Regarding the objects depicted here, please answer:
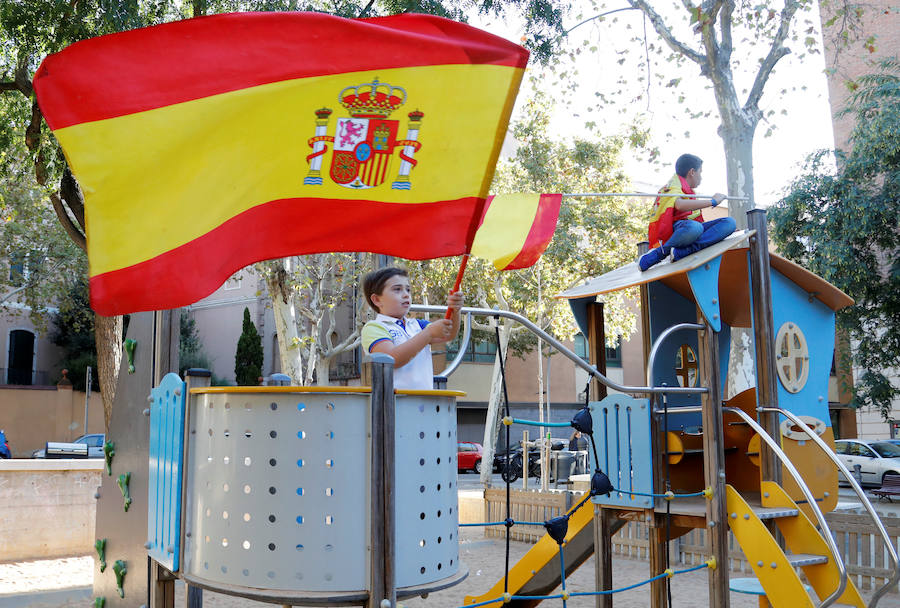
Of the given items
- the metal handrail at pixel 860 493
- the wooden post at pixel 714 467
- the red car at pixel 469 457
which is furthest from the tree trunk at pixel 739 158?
the red car at pixel 469 457

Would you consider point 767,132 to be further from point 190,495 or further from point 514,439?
point 514,439

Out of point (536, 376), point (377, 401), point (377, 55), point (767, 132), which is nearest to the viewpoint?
point (377, 401)

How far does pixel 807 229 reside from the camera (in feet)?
69.1

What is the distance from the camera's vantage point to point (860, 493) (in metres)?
5.43

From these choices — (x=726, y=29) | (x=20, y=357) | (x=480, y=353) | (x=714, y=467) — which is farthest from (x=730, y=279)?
(x=20, y=357)

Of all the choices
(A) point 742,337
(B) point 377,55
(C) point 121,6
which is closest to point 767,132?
(A) point 742,337

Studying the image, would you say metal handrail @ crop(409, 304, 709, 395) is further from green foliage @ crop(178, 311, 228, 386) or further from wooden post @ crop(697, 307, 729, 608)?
green foliage @ crop(178, 311, 228, 386)

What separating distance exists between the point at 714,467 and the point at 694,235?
1703mm

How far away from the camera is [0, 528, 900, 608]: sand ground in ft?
28.5

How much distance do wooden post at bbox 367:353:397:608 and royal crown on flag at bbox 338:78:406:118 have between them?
1149 mm

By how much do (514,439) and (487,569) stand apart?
2771 cm

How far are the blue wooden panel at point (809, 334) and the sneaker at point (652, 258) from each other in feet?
3.12

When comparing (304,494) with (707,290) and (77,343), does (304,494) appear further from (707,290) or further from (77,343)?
(77,343)

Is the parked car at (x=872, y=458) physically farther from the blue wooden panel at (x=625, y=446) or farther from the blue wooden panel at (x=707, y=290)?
the blue wooden panel at (x=707, y=290)
